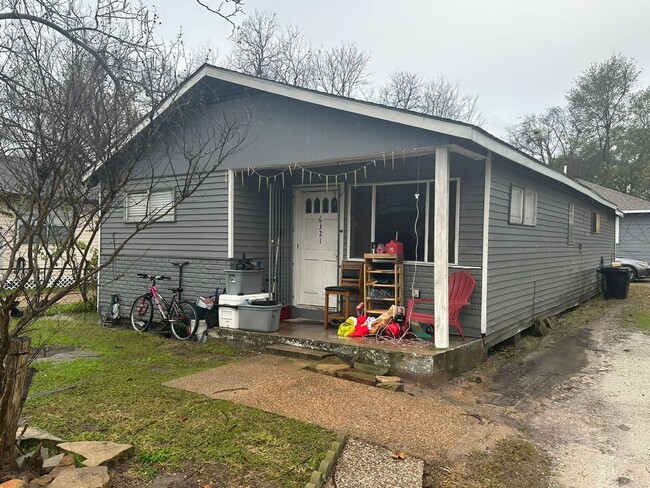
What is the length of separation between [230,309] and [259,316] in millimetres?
596

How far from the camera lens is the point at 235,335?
7039 mm

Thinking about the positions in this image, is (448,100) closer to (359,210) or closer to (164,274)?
(359,210)

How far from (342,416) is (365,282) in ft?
10.6

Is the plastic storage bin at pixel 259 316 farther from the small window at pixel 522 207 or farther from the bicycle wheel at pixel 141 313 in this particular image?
the small window at pixel 522 207

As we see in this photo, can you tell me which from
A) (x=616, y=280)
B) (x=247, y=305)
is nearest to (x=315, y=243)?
(x=247, y=305)

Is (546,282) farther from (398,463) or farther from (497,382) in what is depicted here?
(398,463)

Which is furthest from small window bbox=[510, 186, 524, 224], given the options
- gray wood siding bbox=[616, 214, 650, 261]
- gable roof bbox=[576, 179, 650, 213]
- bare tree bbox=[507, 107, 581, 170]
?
bare tree bbox=[507, 107, 581, 170]

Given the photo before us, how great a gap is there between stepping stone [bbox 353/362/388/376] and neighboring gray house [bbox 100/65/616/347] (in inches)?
32.1

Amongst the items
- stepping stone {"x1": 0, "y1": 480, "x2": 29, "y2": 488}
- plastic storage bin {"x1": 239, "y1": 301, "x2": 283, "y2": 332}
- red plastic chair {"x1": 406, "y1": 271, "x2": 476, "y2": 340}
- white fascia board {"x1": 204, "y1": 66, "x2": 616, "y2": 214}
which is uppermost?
white fascia board {"x1": 204, "y1": 66, "x2": 616, "y2": 214}

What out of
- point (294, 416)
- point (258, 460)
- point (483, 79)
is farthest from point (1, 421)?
point (483, 79)

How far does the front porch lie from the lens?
546 centimetres

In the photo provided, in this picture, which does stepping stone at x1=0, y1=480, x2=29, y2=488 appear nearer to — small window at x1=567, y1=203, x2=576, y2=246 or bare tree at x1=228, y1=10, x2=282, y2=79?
small window at x1=567, y1=203, x2=576, y2=246

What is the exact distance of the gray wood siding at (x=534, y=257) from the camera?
22.6ft

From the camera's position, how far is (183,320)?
762 cm
